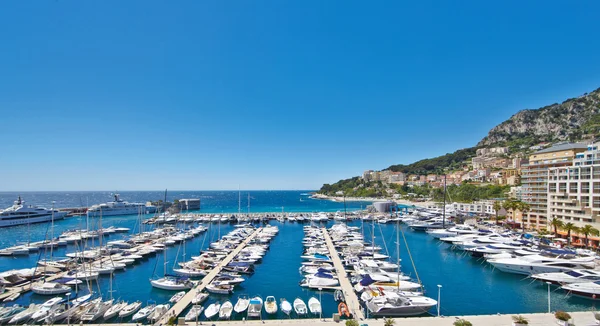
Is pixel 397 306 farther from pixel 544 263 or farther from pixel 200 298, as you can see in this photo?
pixel 544 263

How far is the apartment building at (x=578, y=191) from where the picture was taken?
4434 centimetres

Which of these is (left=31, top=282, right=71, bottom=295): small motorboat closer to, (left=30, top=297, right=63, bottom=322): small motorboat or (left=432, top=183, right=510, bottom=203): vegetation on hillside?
(left=30, top=297, right=63, bottom=322): small motorboat

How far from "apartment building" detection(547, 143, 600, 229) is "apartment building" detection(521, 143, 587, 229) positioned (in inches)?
85.1

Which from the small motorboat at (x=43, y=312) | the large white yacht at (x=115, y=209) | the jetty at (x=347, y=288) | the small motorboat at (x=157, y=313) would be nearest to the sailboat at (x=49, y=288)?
the small motorboat at (x=43, y=312)

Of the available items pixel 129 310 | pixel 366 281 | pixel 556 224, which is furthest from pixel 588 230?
pixel 129 310

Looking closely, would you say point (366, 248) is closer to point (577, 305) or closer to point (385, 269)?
point (385, 269)

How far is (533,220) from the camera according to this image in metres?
57.4

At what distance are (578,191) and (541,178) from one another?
10067mm

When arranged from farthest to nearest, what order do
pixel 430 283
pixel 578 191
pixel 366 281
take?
1. pixel 578 191
2. pixel 430 283
3. pixel 366 281

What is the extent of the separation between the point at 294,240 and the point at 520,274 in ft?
115

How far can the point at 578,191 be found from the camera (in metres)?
47.0

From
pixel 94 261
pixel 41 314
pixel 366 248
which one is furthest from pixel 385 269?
pixel 94 261

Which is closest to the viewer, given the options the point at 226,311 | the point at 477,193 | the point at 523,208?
the point at 226,311

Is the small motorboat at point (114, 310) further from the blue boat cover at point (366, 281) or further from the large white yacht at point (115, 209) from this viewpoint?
the large white yacht at point (115, 209)
